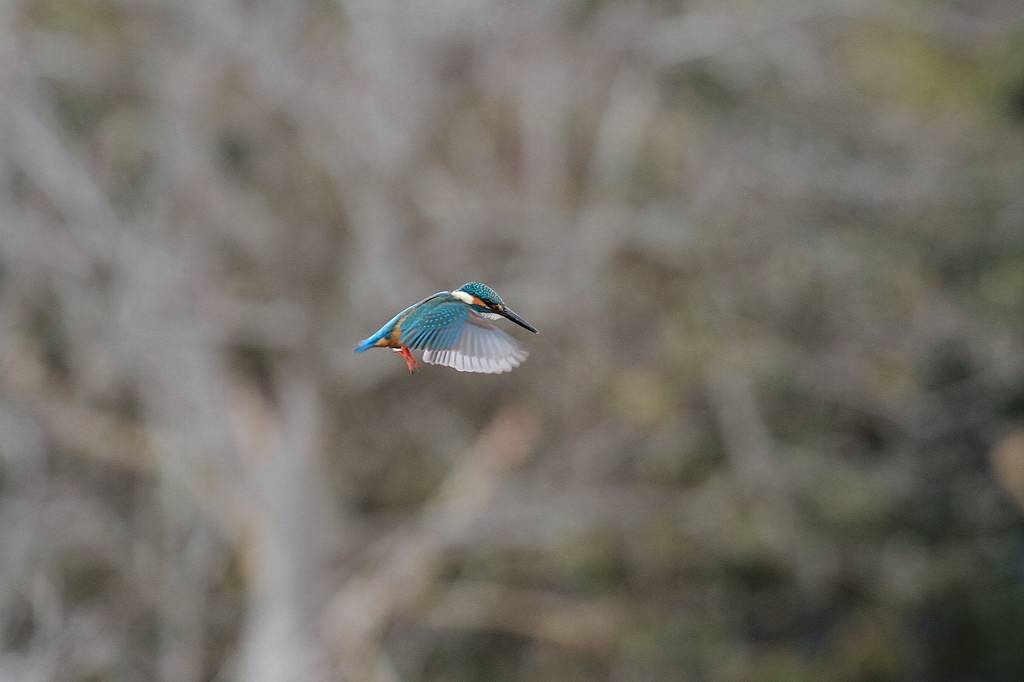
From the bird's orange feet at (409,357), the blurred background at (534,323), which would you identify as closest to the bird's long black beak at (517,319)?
the bird's orange feet at (409,357)

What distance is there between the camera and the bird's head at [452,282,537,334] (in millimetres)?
1348

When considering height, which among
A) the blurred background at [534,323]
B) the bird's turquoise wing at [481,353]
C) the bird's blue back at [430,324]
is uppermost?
the blurred background at [534,323]

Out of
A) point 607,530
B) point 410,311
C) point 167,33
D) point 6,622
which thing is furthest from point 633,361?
point 410,311

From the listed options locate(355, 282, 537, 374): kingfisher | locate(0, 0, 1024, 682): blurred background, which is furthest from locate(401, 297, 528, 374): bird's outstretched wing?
locate(0, 0, 1024, 682): blurred background

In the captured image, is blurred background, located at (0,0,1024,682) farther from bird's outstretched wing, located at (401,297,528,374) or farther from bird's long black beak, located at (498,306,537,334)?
bird's long black beak, located at (498,306,537,334)

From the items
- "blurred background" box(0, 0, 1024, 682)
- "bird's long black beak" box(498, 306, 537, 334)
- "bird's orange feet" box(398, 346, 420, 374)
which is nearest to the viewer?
"bird's long black beak" box(498, 306, 537, 334)

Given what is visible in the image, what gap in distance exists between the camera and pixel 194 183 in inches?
298

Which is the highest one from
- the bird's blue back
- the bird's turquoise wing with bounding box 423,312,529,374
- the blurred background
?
the blurred background

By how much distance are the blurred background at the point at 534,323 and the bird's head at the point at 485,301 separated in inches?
218

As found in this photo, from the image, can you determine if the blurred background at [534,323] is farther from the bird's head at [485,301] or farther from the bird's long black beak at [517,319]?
the bird's long black beak at [517,319]

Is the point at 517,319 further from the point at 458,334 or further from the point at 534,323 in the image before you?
the point at 534,323

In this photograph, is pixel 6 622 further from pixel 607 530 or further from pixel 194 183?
pixel 607 530

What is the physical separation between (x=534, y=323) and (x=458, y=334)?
5.87 m

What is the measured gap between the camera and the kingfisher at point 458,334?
130 cm
